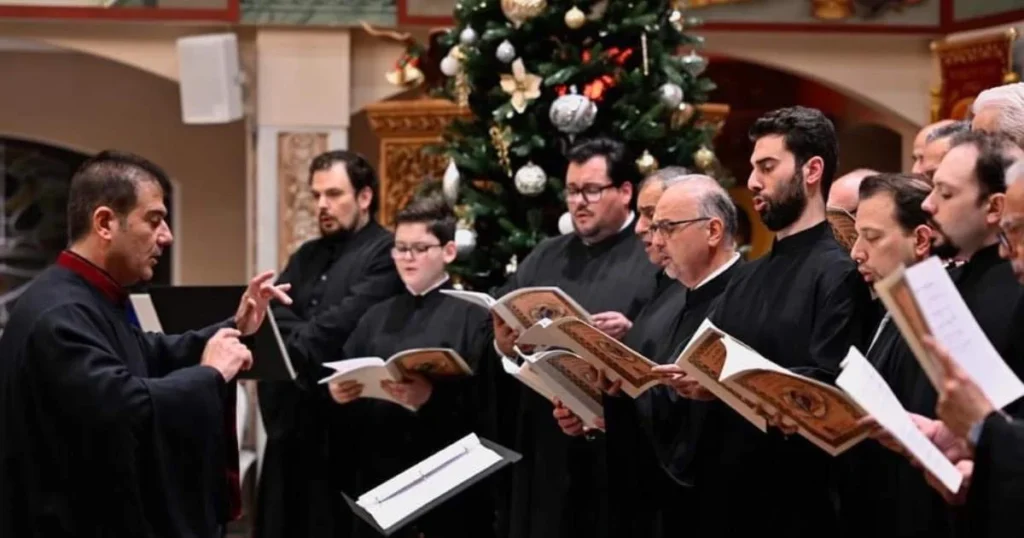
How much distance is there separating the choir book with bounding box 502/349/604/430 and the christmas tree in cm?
148

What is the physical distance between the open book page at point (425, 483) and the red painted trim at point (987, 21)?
5.94m

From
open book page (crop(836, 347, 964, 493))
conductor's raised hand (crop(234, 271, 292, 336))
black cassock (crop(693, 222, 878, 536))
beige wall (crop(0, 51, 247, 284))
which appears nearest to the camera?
open book page (crop(836, 347, 964, 493))

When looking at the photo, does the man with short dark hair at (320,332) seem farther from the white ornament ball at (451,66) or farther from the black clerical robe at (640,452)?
the black clerical robe at (640,452)

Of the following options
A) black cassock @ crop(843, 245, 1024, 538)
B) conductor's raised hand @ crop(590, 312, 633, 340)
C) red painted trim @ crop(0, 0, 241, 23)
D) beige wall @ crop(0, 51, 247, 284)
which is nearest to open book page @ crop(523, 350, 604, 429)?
conductor's raised hand @ crop(590, 312, 633, 340)

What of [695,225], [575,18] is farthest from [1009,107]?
[575,18]

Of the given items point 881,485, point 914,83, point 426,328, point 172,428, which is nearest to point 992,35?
point 914,83

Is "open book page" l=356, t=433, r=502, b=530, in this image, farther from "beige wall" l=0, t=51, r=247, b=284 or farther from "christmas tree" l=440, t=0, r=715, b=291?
"beige wall" l=0, t=51, r=247, b=284

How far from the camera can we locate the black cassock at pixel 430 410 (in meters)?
6.00

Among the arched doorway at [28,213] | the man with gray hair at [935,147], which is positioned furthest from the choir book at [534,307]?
the arched doorway at [28,213]

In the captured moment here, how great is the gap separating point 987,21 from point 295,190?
4179mm

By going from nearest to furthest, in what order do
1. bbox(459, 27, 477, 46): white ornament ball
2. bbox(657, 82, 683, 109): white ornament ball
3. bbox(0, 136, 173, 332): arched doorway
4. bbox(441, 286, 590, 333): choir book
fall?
1. bbox(441, 286, 590, 333): choir book
2. bbox(657, 82, 683, 109): white ornament ball
3. bbox(459, 27, 477, 46): white ornament ball
4. bbox(0, 136, 173, 332): arched doorway

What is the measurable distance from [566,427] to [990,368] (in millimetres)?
2244

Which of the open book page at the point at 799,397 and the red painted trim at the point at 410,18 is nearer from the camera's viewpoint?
the open book page at the point at 799,397

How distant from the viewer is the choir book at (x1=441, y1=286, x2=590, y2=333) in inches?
187
